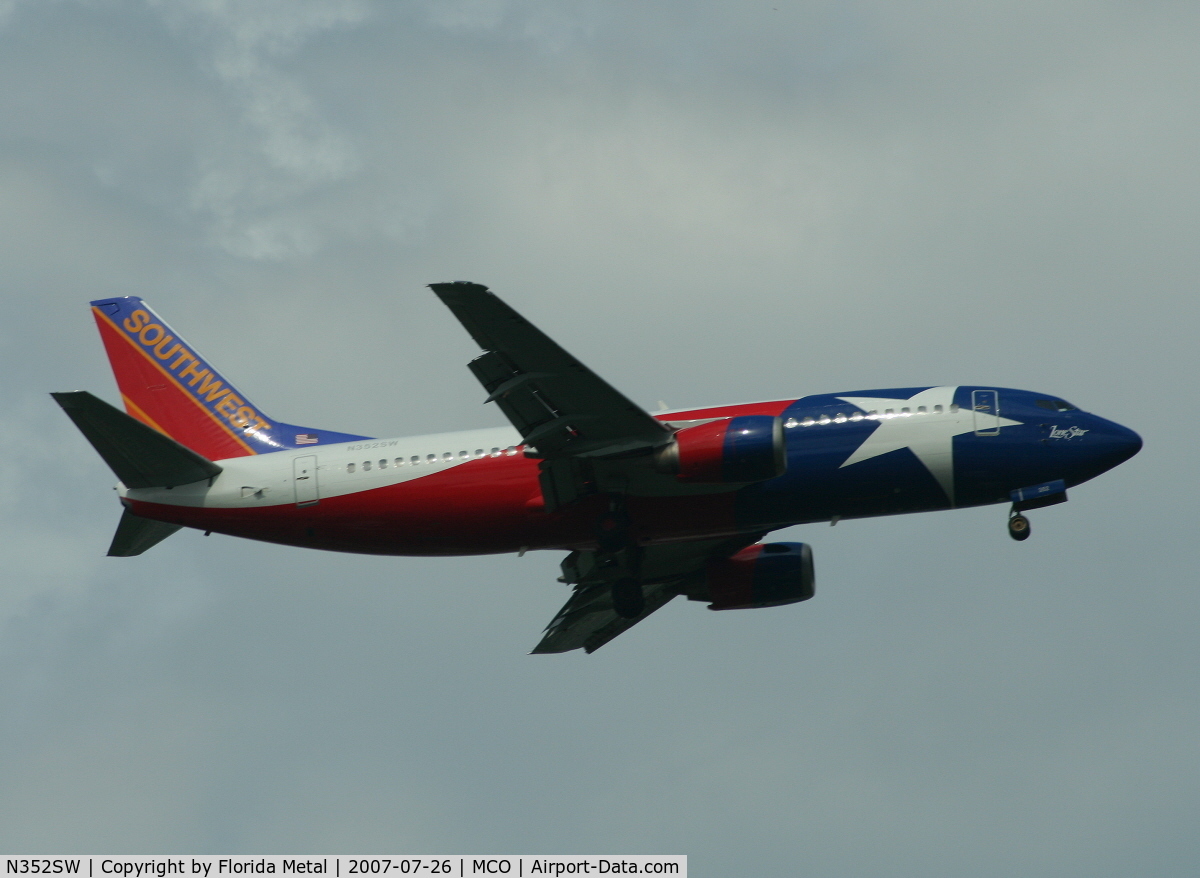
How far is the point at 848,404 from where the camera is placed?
138 ft

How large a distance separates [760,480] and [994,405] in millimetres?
7065

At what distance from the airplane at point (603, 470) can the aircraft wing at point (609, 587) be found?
7.54ft

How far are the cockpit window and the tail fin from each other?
19716 millimetres

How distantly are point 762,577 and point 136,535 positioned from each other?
1893cm

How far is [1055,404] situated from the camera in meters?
42.8

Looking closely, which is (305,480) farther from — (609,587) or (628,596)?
(609,587)

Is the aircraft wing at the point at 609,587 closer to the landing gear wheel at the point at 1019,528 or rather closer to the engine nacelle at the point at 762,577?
the engine nacelle at the point at 762,577

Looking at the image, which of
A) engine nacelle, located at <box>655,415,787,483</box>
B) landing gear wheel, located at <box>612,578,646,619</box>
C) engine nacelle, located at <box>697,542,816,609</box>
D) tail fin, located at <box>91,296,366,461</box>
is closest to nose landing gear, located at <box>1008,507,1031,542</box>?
engine nacelle, located at <box>655,415,787,483</box>

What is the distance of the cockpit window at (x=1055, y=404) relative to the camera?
42625 millimetres

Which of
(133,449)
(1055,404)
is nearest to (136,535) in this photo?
(133,449)

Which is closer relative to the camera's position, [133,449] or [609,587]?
[133,449]

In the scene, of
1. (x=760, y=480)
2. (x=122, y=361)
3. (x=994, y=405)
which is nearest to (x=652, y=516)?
(x=760, y=480)

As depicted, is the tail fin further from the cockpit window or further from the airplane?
the cockpit window

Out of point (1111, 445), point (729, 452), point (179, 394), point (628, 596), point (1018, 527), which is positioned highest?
point (179, 394)
